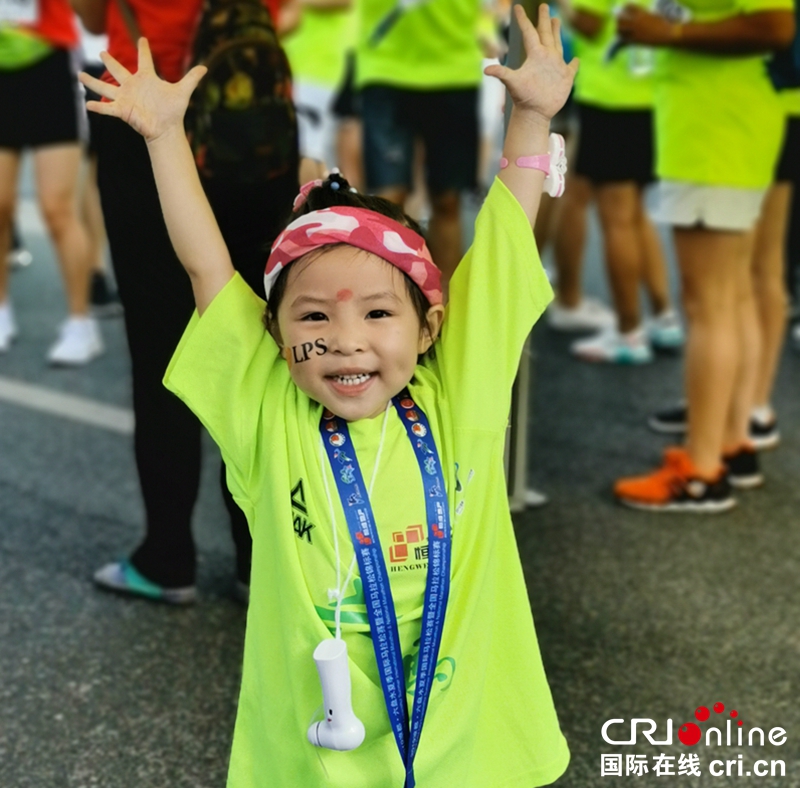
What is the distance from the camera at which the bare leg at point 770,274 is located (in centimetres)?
344

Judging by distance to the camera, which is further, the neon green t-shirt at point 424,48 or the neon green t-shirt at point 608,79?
the neon green t-shirt at point 424,48

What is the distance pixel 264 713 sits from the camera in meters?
1.66

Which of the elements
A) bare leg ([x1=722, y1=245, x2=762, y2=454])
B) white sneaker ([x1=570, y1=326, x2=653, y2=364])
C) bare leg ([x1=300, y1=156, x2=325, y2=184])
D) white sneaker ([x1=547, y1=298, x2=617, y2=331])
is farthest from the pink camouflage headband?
white sneaker ([x1=547, y1=298, x2=617, y2=331])

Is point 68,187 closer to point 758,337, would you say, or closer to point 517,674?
point 758,337

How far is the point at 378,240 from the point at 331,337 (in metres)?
0.15

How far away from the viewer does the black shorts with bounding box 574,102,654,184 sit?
14.1 ft

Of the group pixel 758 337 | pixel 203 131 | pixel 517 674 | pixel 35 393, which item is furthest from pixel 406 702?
pixel 35 393

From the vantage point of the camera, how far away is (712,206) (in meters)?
2.97

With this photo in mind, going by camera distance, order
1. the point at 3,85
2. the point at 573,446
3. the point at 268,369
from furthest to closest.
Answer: the point at 3,85 → the point at 573,446 → the point at 268,369

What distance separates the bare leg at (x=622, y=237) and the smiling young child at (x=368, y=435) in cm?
281

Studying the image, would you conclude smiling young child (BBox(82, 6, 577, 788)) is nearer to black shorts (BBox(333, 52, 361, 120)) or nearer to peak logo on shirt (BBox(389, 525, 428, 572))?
peak logo on shirt (BBox(389, 525, 428, 572))

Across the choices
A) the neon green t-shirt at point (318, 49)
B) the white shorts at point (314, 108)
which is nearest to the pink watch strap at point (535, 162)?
the white shorts at point (314, 108)

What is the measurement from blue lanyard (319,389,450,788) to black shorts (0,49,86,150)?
294 cm

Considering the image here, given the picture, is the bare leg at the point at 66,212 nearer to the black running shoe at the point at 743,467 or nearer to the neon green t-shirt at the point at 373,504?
the black running shoe at the point at 743,467
